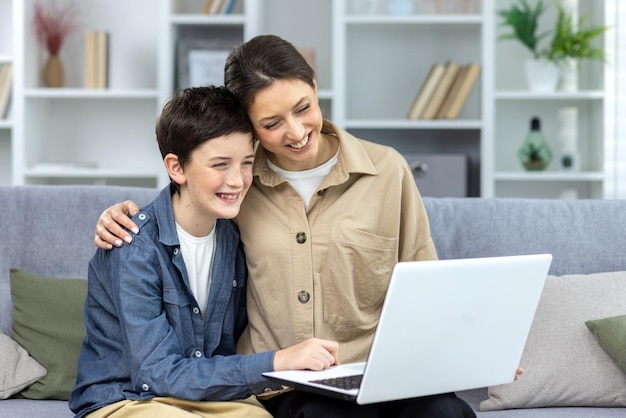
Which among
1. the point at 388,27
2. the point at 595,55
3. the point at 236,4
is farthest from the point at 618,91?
the point at 236,4

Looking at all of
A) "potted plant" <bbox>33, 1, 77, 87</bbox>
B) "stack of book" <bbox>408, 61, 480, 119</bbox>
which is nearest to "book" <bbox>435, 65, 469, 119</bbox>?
"stack of book" <bbox>408, 61, 480, 119</bbox>

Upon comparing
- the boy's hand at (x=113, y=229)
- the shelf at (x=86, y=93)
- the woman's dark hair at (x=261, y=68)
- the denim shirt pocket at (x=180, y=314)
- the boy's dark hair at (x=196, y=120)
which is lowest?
the denim shirt pocket at (x=180, y=314)

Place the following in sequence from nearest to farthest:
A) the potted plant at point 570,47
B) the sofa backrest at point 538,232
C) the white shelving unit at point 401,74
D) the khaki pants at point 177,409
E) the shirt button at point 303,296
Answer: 1. the khaki pants at point 177,409
2. the shirt button at point 303,296
3. the sofa backrest at point 538,232
4. the potted plant at point 570,47
5. the white shelving unit at point 401,74

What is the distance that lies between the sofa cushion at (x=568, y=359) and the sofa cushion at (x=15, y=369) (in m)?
1.02

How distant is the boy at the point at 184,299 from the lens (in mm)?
1651

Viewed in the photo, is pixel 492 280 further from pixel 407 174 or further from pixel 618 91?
pixel 618 91

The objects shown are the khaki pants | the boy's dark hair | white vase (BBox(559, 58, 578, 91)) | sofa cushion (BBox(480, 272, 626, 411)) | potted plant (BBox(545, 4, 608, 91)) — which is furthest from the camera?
white vase (BBox(559, 58, 578, 91))

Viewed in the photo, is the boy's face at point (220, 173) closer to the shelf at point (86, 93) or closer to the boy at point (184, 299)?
the boy at point (184, 299)

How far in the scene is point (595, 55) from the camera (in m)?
4.03

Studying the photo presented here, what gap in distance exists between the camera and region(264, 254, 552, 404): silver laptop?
1.40 metres

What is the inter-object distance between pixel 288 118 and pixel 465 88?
2429mm

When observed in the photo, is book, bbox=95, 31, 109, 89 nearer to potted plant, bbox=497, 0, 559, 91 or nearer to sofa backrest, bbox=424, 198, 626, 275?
potted plant, bbox=497, 0, 559, 91

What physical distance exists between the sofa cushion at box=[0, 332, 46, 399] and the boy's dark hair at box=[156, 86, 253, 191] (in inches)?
25.7

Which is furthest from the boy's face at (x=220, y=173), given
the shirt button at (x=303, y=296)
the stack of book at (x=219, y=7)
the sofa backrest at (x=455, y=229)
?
the stack of book at (x=219, y=7)
